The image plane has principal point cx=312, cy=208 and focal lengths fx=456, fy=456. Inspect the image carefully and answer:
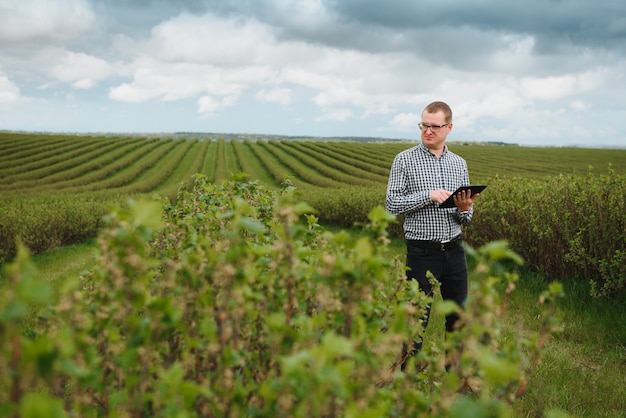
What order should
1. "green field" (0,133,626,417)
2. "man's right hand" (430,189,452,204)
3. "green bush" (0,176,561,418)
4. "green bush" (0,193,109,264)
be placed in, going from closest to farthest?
1. "green bush" (0,176,561,418)
2. "man's right hand" (430,189,452,204)
3. "green field" (0,133,626,417)
4. "green bush" (0,193,109,264)

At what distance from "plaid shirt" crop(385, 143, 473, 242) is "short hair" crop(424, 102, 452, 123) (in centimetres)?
36

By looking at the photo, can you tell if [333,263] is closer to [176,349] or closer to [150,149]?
[176,349]

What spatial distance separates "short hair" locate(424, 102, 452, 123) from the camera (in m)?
3.92

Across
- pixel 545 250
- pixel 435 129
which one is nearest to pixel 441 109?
pixel 435 129

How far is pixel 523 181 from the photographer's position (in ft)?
30.3

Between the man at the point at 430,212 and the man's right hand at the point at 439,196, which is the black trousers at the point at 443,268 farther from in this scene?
the man's right hand at the point at 439,196

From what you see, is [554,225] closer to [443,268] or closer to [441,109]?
[443,268]

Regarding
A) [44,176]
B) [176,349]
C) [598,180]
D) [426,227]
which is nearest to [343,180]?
[44,176]

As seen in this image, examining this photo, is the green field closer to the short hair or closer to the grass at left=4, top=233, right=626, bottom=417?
the grass at left=4, top=233, right=626, bottom=417

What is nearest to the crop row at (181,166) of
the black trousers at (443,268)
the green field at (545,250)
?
the green field at (545,250)

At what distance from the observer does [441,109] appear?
3.92 meters

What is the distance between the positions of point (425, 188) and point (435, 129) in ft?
1.75

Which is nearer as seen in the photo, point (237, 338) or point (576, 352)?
point (237, 338)

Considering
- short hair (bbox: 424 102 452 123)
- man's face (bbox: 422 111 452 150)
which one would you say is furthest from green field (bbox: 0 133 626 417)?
short hair (bbox: 424 102 452 123)
